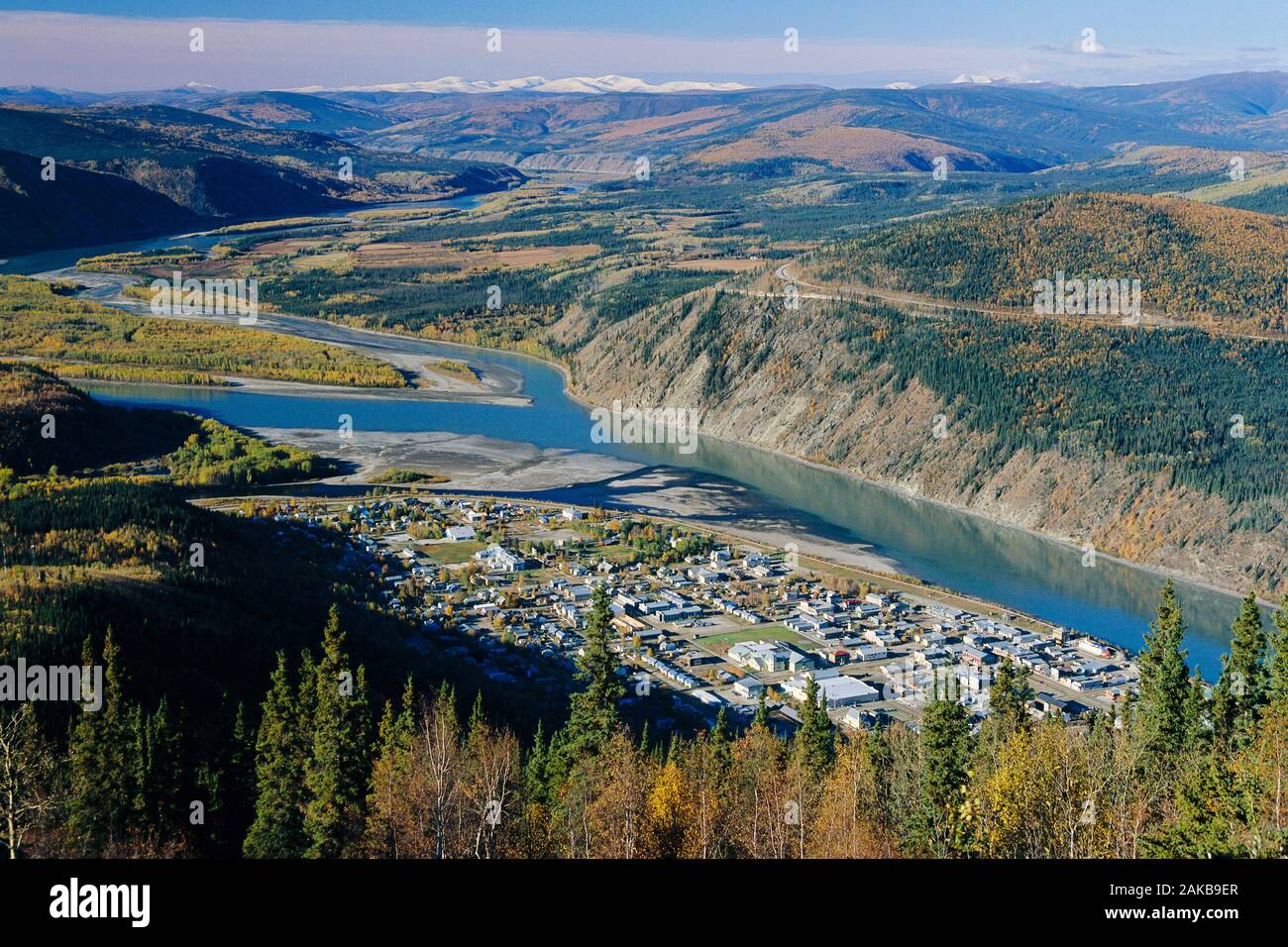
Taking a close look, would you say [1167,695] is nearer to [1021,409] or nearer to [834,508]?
[834,508]

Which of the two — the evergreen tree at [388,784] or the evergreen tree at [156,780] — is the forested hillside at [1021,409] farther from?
the evergreen tree at [156,780]

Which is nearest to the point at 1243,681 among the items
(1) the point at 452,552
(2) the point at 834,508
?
(1) the point at 452,552

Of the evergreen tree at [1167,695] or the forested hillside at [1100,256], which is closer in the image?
the evergreen tree at [1167,695]

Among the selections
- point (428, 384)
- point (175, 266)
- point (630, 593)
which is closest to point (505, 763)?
point (630, 593)

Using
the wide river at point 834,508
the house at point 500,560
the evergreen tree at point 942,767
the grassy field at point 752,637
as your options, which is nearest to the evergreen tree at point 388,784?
the evergreen tree at point 942,767

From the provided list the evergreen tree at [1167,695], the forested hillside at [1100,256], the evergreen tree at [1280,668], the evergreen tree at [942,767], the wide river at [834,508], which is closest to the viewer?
the evergreen tree at [942,767]

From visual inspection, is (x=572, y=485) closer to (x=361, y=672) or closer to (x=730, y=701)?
(x=730, y=701)
